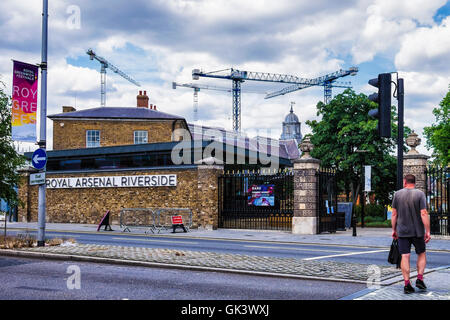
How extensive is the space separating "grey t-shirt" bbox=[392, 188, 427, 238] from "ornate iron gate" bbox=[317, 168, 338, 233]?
47.2 ft

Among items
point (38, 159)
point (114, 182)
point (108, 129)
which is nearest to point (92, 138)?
point (108, 129)

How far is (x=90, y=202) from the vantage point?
1121 inches

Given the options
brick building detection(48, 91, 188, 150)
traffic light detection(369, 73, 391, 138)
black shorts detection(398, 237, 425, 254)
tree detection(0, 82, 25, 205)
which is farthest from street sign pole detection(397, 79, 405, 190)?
brick building detection(48, 91, 188, 150)

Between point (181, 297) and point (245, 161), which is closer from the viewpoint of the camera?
point (181, 297)

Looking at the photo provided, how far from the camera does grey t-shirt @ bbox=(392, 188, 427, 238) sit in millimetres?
7102

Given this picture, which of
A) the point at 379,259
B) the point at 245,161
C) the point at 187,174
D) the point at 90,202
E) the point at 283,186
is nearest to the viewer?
the point at 379,259

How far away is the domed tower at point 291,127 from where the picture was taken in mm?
166750

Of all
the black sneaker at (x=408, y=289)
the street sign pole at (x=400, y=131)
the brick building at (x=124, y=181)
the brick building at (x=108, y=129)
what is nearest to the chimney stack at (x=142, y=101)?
the brick building at (x=108, y=129)

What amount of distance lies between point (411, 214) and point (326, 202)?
15294 millimetres

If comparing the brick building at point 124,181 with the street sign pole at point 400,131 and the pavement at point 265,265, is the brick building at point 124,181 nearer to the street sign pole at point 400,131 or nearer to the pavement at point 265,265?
the pavement at point 265,265

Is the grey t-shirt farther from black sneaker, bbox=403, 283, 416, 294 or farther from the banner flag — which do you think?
the banner flag

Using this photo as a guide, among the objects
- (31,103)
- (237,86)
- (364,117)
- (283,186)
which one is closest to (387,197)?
(364,117)
